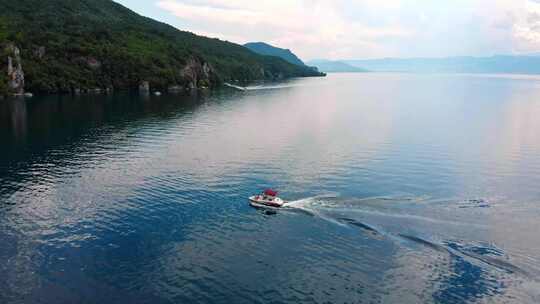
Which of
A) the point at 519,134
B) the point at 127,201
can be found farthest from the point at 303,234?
the point at 519,134

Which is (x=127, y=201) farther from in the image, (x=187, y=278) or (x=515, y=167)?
(x=515, y=167)

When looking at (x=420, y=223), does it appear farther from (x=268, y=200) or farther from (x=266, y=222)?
(x=268, y=200)

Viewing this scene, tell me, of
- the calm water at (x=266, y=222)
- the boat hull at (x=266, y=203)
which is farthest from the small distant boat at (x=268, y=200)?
the calm water at (x=266, y=222)

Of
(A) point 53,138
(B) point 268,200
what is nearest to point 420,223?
(B) point 268,200

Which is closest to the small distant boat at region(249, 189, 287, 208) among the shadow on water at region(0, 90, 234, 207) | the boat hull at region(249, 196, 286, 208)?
the boat hull at region(249, 196, 286, 208)

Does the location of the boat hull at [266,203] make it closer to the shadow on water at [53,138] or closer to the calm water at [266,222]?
the calm water at [266,222]

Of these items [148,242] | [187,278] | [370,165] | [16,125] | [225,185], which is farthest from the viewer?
[16,125]

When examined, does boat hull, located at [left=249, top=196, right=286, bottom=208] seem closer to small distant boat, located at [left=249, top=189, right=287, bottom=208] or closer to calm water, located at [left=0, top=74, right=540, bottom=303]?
small distant boat, located at [left=249, top=189, right=287, bottom=208]
